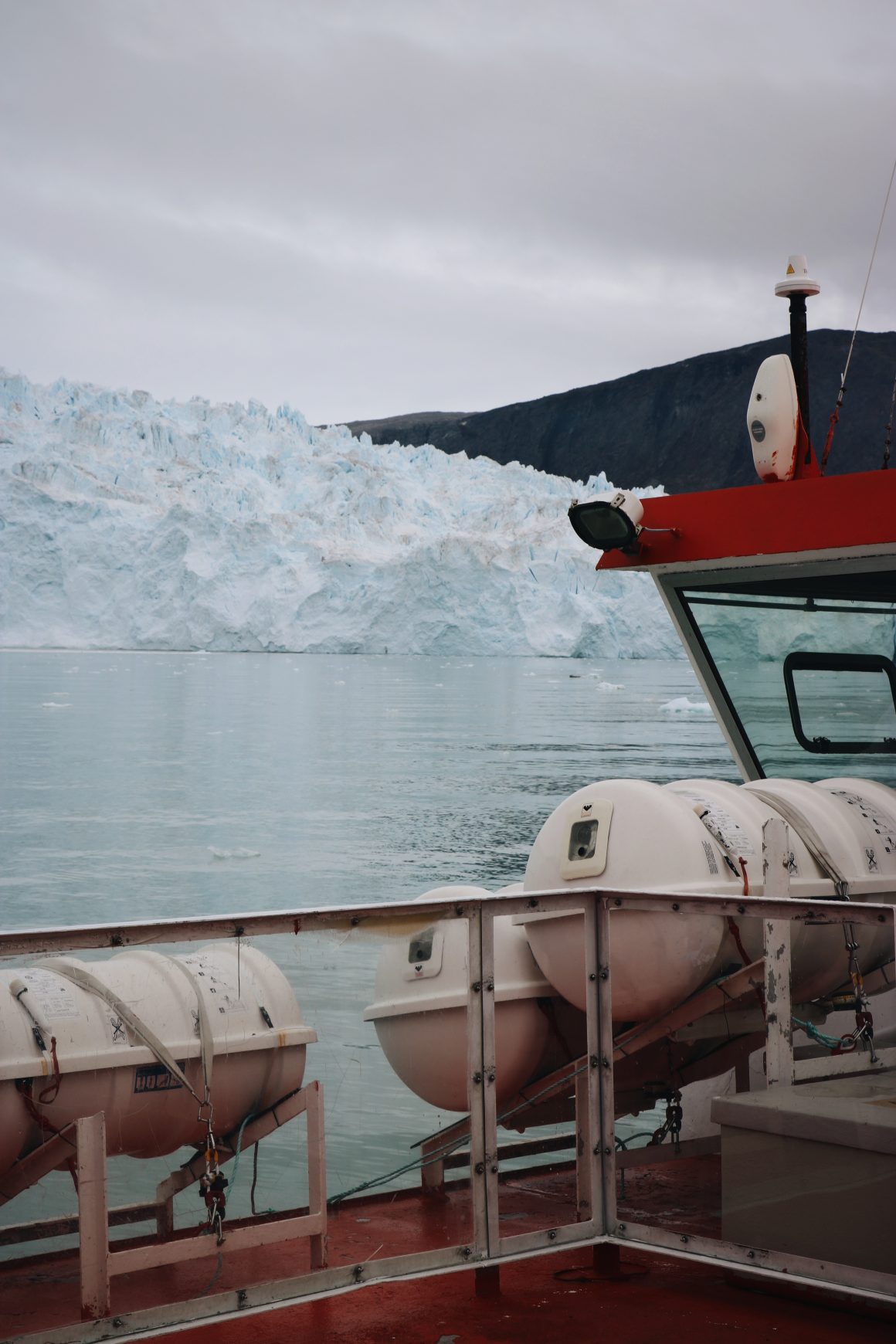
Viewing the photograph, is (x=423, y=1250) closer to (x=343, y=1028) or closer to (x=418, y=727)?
(x=343, y=1028)

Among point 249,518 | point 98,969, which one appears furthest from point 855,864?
point 249,518

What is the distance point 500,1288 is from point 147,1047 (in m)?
1.03

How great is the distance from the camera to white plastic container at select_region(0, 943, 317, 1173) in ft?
8.91

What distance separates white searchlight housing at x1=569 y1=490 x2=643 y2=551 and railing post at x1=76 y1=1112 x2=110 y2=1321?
3162 mm

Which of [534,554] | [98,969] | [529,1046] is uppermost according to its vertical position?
[534,554]

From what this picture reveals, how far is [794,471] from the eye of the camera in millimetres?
5266

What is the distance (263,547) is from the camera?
222 ft

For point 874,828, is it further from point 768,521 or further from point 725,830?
point 768,521

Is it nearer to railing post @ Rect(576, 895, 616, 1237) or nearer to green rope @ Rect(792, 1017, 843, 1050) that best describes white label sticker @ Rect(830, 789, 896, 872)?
green rope @ Rect(792, 1017, 843, 1050)

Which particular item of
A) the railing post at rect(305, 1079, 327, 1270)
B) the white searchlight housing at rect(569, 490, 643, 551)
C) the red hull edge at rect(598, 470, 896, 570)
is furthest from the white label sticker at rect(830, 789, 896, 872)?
the railing post at rect(305, 1079, 327, 1270)

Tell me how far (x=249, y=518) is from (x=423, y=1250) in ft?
214

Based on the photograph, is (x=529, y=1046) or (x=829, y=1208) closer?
(x=829, y=1208)

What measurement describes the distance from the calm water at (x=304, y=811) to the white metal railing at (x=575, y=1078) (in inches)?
5.8

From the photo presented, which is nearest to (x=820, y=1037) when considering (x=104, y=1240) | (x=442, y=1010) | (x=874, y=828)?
(x=442, y=1010)
